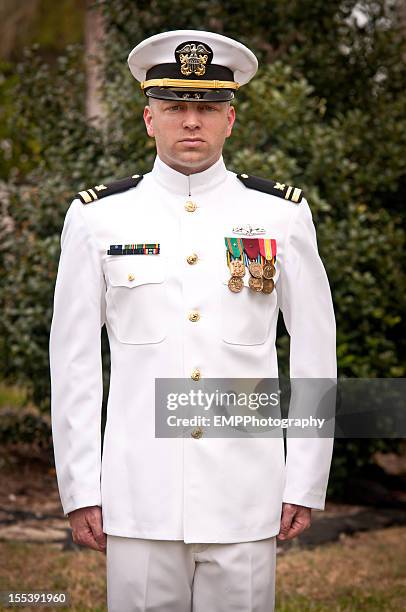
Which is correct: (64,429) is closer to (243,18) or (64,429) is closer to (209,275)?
(209,275)

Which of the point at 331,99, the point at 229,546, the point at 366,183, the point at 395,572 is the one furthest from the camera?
the point at 331,99

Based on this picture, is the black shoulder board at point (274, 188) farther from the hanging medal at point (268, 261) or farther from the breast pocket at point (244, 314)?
the breast pocket at point (244, 314)

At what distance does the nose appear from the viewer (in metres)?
2.82

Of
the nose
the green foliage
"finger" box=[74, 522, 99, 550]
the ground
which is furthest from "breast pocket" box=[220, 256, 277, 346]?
the green foliage

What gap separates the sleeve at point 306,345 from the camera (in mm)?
2898

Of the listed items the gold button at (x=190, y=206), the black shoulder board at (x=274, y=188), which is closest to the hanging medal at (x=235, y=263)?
the gold button at (x=190, y=206)

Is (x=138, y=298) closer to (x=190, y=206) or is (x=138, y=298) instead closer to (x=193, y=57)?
(x=190, y=206)

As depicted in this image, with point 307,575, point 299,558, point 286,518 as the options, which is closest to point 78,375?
point 286,518

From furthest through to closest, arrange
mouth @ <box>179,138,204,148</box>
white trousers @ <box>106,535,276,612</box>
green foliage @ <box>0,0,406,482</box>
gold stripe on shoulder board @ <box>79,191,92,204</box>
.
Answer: green foliage @ <box>0,0,406,482</box> < gold stripe on shoulder board @ <box>79,191,92,204</box> < mouth @ <box>179,138,204,148</box> < white trousers @ <box>106,535,276,612</box>

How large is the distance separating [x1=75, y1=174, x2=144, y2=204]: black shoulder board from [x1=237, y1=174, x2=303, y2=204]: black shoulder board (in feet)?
1.06

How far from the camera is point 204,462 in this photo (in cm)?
281

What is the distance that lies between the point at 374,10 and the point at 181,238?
4.47m

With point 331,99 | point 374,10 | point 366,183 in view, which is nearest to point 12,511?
point 366,183

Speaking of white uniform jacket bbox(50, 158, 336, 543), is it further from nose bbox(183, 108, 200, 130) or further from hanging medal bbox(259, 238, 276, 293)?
nose bbox(183, 108, 200, 130)
